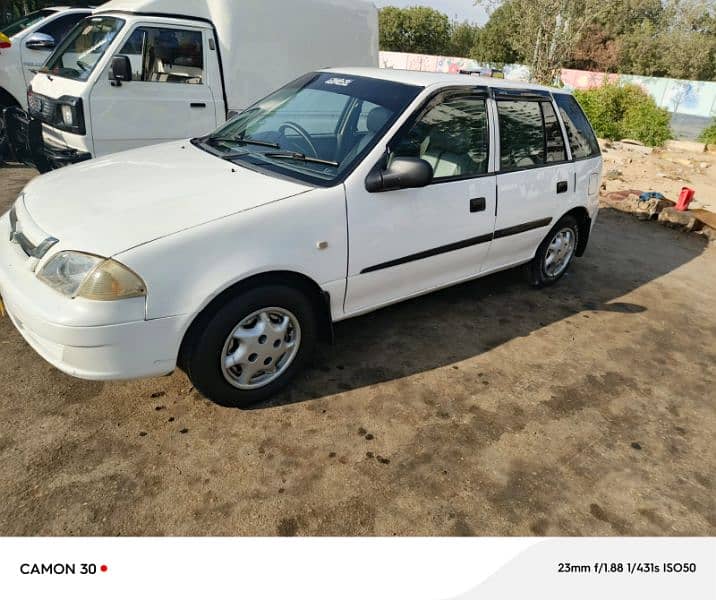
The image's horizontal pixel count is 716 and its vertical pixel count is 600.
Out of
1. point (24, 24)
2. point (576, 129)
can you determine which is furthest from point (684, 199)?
point (24, 24)

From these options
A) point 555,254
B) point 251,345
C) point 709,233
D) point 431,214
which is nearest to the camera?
point 251,345

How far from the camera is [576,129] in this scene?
4.60 m

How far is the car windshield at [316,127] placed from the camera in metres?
3.05

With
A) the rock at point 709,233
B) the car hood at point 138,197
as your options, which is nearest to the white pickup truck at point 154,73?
the car hood at point 138,197

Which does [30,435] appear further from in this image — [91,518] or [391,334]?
A: [391,334]

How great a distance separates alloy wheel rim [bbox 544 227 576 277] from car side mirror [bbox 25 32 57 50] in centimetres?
712

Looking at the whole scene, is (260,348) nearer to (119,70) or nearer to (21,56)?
(119,70)

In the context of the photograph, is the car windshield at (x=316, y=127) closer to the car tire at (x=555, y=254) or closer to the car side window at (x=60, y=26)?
the car tire at (x=555, y=254)

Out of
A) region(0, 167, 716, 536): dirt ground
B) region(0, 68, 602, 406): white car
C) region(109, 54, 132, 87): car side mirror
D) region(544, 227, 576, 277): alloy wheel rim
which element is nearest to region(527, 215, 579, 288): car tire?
region(544, 227, 576, 277): alloy wheel rim

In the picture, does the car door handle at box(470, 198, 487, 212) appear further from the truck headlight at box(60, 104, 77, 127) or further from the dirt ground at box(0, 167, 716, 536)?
the truck headlight at box(60, 104, 77, 127)

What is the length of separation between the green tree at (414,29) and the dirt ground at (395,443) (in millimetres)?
43989

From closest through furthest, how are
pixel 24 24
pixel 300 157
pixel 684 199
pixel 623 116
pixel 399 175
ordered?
pixel 399 175
pixel 300 157
pixel 684 199
pixel 24 24
pixel 623 116

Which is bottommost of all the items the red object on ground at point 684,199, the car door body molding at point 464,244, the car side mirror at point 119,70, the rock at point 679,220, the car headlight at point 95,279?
the rock at point 679,220

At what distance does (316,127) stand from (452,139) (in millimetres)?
891
